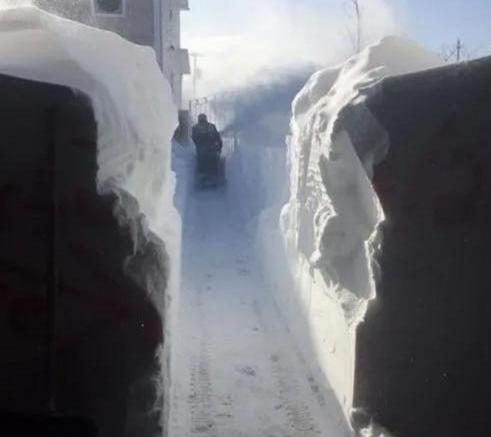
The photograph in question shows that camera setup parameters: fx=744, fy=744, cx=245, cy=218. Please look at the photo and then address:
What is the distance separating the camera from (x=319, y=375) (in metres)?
5.05

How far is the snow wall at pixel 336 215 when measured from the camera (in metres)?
3.44

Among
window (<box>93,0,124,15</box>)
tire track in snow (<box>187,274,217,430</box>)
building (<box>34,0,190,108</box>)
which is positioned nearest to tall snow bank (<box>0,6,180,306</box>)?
tire track in snow (<box>187,274,217,430</box>)

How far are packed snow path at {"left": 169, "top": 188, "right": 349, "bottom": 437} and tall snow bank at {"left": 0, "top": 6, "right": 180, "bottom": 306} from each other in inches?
35.4

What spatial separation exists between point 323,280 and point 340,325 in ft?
1.78

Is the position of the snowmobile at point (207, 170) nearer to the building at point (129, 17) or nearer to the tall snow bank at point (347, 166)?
the building at point (129, 17)

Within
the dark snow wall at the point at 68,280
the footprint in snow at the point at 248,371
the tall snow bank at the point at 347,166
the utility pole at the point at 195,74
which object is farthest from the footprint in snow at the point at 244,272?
the utility pole at the point at 195,74

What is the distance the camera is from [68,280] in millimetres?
2891

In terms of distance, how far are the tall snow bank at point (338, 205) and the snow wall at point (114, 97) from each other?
0.94m

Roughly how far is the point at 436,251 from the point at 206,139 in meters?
10.0

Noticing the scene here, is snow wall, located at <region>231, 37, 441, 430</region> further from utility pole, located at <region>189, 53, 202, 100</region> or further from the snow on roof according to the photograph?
utility pole, located at <region>189, 53, 202, 100</region>

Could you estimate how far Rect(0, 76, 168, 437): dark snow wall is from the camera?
2807mm

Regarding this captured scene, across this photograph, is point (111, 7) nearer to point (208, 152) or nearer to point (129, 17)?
point (129, 17)

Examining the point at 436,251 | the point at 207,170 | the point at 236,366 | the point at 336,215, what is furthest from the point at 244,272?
the point at 436,251

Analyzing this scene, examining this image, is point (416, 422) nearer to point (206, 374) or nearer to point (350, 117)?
point (350, 117)
